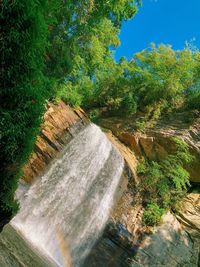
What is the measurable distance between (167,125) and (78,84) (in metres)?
6.14

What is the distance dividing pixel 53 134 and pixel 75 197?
2597 millimetres

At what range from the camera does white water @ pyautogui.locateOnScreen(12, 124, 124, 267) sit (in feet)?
41.8

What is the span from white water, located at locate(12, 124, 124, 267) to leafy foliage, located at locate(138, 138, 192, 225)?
1.62 m

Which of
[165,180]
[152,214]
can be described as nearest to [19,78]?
[152,214]

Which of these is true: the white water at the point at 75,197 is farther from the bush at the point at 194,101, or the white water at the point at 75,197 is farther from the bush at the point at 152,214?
the bush at the point at 194,101

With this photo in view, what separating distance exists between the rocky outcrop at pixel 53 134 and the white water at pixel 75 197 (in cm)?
33

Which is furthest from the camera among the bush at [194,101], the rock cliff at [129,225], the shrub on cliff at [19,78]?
the bush at [194,101]

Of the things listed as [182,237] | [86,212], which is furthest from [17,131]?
[182,237]

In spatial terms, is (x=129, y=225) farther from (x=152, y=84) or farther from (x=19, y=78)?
(x=19, y=78)

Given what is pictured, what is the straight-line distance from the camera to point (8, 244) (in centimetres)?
823

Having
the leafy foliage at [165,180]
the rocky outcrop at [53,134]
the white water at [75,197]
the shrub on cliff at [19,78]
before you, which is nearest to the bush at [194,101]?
the leafy foliage at [165,180]

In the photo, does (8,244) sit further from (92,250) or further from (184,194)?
(184,194)

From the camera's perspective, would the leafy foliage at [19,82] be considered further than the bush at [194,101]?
No

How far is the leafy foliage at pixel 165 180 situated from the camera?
16.8 meters
